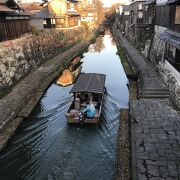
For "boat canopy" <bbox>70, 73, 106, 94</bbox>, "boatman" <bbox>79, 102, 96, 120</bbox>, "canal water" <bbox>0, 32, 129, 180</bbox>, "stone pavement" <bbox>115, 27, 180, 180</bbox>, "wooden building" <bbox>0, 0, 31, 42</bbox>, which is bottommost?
→ "canal water" <bbox>0, 32, 129, 180</bbox>

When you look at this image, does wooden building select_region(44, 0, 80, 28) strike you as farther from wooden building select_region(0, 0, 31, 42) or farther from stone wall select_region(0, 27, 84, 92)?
wooden building select_region(0, 0, 31, 42)

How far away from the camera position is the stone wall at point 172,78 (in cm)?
1769

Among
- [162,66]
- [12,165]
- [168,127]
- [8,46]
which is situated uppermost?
[8,46]

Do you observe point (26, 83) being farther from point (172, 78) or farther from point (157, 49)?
point (157, 49)

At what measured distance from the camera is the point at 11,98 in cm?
1997

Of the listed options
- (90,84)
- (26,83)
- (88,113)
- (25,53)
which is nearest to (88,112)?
(88,113)

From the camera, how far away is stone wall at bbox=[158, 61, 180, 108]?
1769 centimetres

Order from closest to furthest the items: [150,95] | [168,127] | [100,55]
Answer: [168,127] < [150,95] < [100,55]

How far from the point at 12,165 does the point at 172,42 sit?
44.1ft

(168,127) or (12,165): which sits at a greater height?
(168,127)

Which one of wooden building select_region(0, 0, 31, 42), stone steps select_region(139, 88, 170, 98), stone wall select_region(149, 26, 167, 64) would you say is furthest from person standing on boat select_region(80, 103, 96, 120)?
wooden building select_region(0, 0, 31, 42)

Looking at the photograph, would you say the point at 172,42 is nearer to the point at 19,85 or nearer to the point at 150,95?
the point at 150,95

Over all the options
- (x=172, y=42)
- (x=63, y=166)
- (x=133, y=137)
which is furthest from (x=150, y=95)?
(x=63, y=166)

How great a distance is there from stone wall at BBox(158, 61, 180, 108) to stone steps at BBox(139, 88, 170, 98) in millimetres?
481
